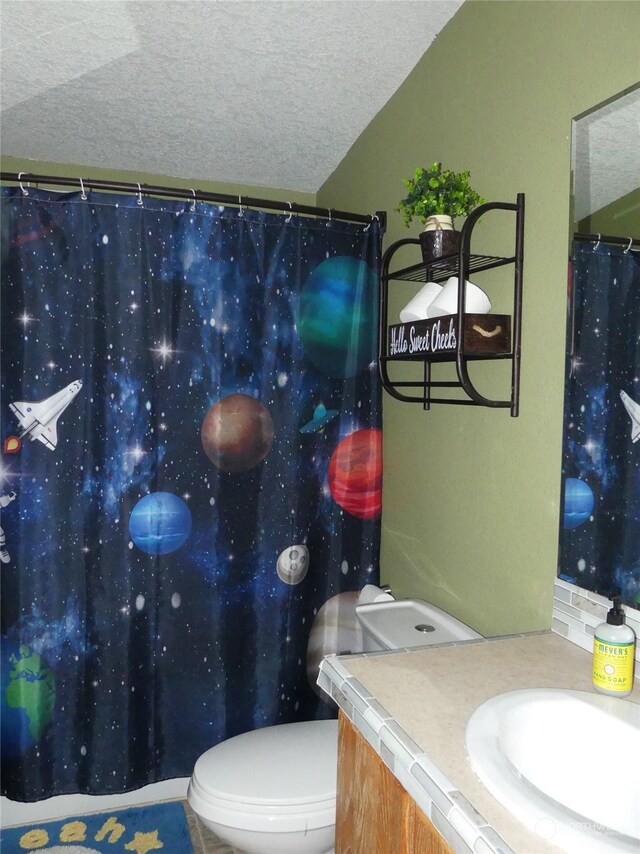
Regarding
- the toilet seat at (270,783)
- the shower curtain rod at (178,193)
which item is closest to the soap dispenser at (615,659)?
the toilet seat at (270,783)

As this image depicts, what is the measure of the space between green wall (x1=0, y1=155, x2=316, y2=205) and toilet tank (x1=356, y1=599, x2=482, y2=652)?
1.68 meters

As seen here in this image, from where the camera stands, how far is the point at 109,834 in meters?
1.96

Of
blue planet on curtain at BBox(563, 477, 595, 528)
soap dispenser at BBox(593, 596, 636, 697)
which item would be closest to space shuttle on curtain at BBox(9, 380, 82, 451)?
blue planet on curtain at BBox(563, 477, 595, 528)

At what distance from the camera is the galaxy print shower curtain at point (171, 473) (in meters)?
1.87

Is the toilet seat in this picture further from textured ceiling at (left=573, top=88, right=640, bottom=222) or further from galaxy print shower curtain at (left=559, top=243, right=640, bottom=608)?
textured ceiling at (left=573, top=88, right=640, bottom=222)

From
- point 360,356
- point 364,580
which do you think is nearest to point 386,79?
point 360,356

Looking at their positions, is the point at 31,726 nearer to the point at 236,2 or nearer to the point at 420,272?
the point at 420,272

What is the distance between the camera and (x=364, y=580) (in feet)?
7.18

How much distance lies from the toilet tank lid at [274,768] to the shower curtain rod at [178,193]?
4.97 feet

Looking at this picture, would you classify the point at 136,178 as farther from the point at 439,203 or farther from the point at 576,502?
the point at 576,502

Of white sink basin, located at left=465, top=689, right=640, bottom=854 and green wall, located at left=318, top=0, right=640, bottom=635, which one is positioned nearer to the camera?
white sink basin, located at left=465, top=689, right=640, bottom=854

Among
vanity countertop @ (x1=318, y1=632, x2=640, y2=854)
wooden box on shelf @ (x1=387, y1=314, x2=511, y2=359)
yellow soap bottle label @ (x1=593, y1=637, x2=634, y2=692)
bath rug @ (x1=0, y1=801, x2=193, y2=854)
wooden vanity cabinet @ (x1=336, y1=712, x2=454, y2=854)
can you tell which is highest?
wooden box on shelf @ (x1=387, y1=314, x2=511, y2=359)

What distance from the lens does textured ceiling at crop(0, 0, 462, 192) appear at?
165 cm

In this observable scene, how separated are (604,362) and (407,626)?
855 millimetres
